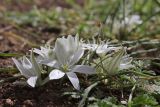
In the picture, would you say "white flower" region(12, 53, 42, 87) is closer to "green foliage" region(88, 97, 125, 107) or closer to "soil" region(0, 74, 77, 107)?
"soil" region(0, 74, 77, 107)

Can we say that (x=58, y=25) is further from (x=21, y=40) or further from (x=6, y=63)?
(x=6, y=63)

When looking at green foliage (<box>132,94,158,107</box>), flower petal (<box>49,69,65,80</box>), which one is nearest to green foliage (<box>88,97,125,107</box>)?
green foliage (<box>132,94,158,107</box>)

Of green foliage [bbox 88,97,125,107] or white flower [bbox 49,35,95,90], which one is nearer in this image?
green foliage [bbox 88,97,125,107]

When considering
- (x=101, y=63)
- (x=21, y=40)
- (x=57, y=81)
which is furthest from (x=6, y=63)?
(x=21, y=40)

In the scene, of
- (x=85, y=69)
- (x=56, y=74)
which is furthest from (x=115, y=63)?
(x=56, y=74)

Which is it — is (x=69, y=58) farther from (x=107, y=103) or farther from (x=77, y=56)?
(x=107, y=103)

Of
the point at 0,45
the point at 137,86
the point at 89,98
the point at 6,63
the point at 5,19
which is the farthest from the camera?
the point at 5,19

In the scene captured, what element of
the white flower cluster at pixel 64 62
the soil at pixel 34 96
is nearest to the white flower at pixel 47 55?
the white flower cluster at pixel 64 62
